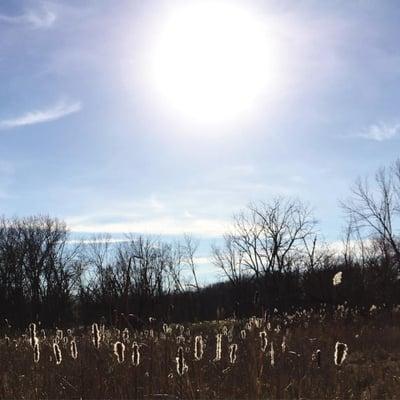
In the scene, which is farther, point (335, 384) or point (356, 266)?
point (356, 266)

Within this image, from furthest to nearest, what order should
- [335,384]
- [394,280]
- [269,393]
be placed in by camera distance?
[394,280]
[335,384]
[269,393]

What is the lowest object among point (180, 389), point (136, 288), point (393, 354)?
point (393, 354)

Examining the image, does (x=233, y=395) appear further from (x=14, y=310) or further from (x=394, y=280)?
(x=14, y=310)

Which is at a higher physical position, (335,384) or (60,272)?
(60,272)

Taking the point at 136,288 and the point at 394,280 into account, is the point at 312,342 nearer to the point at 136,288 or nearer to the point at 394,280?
the point at 136,288

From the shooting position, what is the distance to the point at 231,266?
6347 cm

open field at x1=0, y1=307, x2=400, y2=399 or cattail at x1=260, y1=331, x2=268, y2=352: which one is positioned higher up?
cattail at x1=260, y1=331, x2=268, y2=352

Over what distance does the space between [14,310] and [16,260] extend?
8.94m

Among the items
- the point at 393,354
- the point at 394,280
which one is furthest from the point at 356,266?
the point at 393,354

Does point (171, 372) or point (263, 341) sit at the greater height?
point (263, 341)

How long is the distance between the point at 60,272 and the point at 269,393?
6284cm

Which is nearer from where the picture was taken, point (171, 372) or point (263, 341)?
point (263, 341)

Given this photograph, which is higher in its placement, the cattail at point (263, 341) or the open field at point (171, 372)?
the cattail at point (263, 341)

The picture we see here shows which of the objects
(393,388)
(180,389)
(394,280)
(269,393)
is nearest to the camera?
(180,389)
